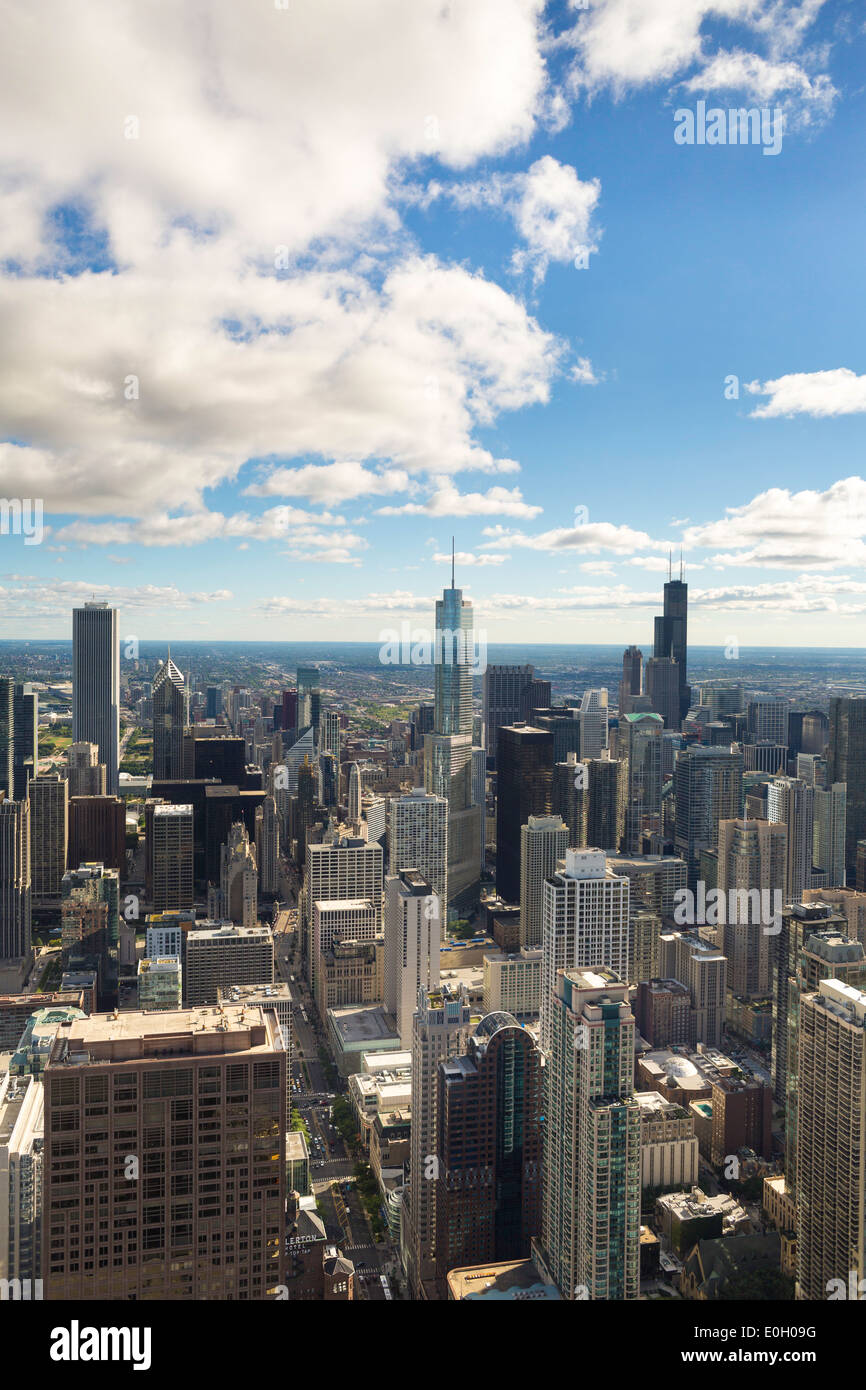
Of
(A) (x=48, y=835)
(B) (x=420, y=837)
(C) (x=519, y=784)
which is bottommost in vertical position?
(A) (x=48, y=835)

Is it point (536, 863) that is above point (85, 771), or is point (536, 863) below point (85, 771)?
below

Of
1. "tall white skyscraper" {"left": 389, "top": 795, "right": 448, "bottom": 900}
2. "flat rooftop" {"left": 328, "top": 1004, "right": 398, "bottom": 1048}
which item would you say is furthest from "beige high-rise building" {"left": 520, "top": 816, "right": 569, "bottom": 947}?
"flat rooftop" {"left": 328, "top": 1004, "right": 398, "bottom": 1048}

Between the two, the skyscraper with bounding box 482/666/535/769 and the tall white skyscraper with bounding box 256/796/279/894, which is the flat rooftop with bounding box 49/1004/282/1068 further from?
the skyscraper with bounding box 482/666/535/769

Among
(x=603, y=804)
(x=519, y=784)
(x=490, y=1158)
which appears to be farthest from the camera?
(x=603, y=804)

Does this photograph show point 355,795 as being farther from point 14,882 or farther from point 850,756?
point 850,756

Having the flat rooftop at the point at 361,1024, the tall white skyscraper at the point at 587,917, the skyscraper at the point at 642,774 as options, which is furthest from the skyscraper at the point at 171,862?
the skyscraper at the point at 642,774

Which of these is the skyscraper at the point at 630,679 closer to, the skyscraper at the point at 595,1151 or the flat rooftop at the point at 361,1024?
the flat rooftop at the point at 361,1024

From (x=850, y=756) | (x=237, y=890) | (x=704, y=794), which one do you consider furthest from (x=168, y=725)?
(x=850, y=756)

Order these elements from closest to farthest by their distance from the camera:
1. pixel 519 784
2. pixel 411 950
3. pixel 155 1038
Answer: pixel 155 1038, pixel 411 950, pixel 519 784
